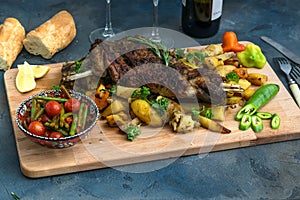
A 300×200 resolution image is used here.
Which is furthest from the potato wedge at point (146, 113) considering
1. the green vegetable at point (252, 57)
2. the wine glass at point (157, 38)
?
the wine glass at point (157, 38)

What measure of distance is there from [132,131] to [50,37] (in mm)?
904

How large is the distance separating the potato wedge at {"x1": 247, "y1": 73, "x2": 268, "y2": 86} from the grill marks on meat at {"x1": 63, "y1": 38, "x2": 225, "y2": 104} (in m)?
0.29

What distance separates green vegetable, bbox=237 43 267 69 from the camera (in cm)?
309

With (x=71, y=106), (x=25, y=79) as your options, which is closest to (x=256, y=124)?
(x=71, y=106)

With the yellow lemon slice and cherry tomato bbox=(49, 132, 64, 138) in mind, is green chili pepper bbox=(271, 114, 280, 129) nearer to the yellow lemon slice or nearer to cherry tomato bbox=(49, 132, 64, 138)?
cherry tomato bbox=(49, 132, 64, 138)

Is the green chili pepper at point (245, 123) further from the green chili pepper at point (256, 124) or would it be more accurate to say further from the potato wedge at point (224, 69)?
the potato wedge at point (224, 69)

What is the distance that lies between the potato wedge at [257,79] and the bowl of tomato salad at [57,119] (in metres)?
0.86

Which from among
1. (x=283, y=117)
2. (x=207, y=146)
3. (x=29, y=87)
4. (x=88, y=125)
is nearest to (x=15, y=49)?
(x=29, y=87)

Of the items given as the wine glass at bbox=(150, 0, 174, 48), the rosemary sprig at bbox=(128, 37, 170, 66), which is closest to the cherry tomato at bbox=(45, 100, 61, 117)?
the rosemary sprig at bbox=(128, 37, 170, 66)

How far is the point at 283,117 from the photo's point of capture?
9.12ft

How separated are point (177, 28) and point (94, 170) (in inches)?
53.1

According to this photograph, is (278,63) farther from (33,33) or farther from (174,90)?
(33,33)

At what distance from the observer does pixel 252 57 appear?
3.09 m

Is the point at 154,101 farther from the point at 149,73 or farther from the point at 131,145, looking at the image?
the point at 131,145
